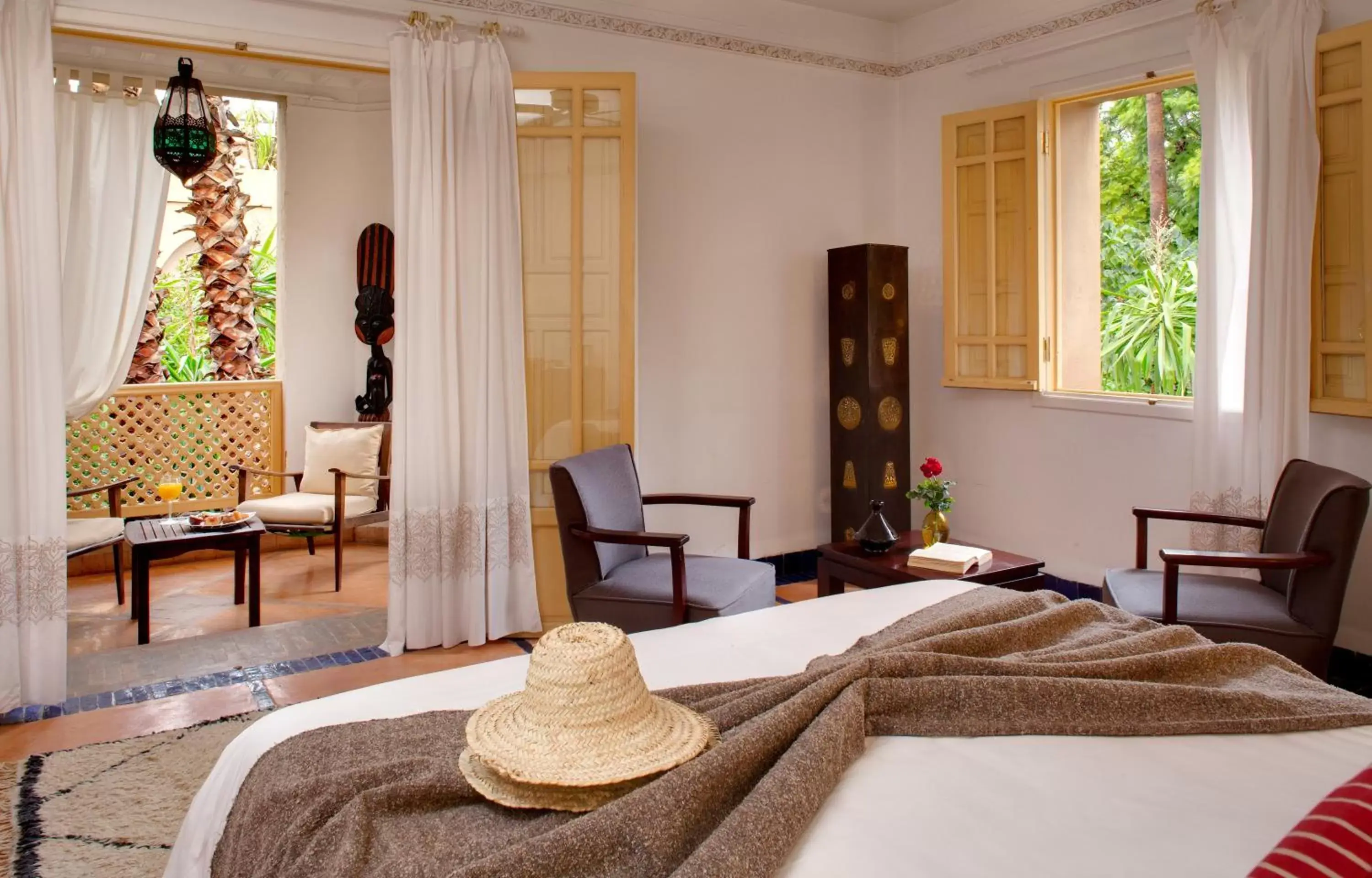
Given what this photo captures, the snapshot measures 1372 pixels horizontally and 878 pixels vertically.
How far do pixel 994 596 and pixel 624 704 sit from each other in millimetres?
1432

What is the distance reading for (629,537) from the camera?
3479 mm

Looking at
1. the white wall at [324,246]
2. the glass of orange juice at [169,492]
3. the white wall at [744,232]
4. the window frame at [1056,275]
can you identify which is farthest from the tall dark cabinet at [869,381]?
the glass of orange juice at [169,492]

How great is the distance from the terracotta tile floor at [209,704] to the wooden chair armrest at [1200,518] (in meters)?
2.40

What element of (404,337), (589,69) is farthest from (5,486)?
(589,69)

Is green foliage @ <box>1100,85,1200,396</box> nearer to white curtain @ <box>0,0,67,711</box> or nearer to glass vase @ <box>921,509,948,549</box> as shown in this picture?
glass vase @ <box>921,509,948,549</box>

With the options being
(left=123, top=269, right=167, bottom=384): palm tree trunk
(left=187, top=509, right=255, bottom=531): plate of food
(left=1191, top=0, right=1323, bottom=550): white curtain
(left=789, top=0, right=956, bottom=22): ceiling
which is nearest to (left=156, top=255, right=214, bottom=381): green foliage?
(left=123, top=269, right=167, bottom=384): palm tree trunk

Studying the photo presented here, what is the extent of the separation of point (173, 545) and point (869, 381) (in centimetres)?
319

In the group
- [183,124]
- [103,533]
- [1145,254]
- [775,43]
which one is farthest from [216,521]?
[1145,254]

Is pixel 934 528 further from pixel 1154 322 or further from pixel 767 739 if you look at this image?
pixel 767 739

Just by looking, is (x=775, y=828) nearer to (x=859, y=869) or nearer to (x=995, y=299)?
(x=859, y=869)

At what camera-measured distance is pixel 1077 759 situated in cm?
174

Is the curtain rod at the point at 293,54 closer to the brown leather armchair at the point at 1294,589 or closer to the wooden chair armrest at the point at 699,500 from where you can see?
the wooden chair armrest at the point at 699,500

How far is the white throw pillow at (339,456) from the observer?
5.77m

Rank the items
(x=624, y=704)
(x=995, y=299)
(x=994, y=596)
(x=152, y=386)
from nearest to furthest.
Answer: (x=624, y=704) < (x=994, y=596) < (x=995, y=299) < (x=152, y=386)
